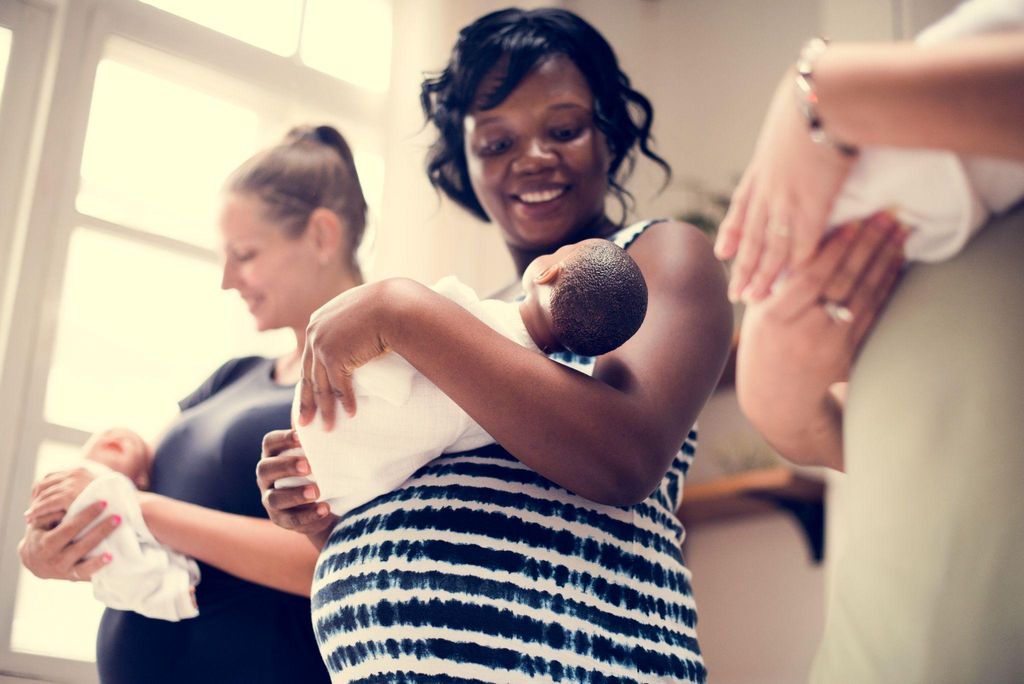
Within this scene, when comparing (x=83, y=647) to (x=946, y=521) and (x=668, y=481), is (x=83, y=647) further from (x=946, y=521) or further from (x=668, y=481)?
(x=946, y=521)

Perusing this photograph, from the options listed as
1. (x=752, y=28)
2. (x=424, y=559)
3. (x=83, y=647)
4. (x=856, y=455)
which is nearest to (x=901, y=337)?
(x=856, y=455)

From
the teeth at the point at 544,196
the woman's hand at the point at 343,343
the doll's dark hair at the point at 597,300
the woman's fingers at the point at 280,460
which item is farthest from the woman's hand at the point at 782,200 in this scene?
the teeth at the point at 544,196

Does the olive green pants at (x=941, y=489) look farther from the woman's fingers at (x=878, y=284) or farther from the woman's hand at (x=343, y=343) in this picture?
the woman's hand at (x=343, y=343)

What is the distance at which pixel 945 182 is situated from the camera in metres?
0.57

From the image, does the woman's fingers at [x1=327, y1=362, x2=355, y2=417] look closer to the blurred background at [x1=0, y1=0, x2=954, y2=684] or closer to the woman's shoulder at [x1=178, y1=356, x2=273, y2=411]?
the woman's shoulder at [x1=178, y1=356, x2=273, y2=411]

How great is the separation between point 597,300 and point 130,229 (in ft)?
5.17

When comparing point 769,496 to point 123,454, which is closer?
point 123,454

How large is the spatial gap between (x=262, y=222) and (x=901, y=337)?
1.14m

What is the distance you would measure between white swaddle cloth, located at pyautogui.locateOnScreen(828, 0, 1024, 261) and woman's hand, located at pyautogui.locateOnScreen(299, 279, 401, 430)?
41cm

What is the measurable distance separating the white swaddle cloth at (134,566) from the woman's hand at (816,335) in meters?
0.77

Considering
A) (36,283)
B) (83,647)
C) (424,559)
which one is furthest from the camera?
(36,283)

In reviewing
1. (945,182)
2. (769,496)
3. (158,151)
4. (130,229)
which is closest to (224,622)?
(945,182)

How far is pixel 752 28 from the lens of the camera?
294 centimetres

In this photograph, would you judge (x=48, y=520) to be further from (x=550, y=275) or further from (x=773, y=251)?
(x=773, y=251)
